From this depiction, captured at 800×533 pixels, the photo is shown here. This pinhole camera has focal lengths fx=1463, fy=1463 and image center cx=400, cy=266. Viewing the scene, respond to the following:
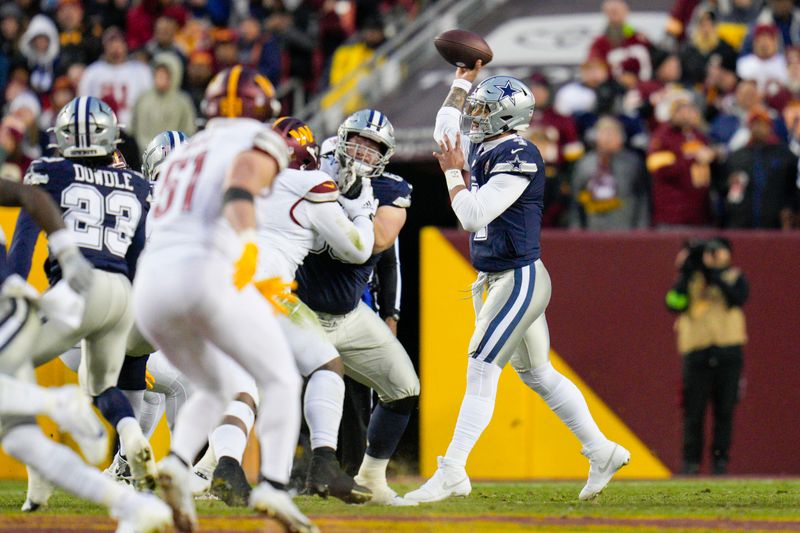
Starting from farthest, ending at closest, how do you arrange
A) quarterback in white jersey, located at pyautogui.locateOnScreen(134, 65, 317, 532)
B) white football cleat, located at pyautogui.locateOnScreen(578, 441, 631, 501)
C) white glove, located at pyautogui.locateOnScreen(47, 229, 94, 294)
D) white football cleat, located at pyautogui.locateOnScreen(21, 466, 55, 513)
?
white football cleat, located at pyautogui.locateOnScreen(578, 441, 631, 501) → white football cleat, located at pyautogui.locateOnScreen(21, 466, 55, 513) → white glove, located at pyautogui.locateOnScreen(47, 229, 94, 294) → quarterback in white jersey, located at pyautogui.locateOnScreen(134, 65, 317, 532)

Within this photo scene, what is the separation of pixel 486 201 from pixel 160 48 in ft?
29.7

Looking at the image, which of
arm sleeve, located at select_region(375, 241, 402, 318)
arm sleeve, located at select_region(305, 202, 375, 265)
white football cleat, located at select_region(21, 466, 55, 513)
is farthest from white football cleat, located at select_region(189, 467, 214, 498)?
arm sleeve, located at select_region(375, 241, 402, 318)

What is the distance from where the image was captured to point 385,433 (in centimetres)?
761

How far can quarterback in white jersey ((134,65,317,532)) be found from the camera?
534cm

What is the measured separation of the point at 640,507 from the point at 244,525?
2231 mm

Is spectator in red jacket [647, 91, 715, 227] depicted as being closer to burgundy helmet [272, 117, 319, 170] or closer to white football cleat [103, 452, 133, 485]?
burgundy helmet [272, 117, 319, 170]

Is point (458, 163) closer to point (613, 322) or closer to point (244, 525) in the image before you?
point (244, 525)

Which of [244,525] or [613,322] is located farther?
[613,322]

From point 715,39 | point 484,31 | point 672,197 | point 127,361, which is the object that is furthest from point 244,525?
point 484,31

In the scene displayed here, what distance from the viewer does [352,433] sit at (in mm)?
8883

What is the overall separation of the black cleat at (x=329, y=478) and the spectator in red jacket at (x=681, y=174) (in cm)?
594

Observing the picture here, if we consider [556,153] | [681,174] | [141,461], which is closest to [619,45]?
[556,153]

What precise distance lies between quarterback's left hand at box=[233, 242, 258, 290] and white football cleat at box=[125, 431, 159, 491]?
5.35 feet

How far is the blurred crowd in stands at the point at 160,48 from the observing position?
48.9 feet
